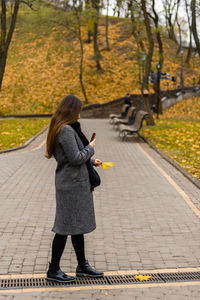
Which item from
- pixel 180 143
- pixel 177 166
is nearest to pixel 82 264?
pixel 177 166

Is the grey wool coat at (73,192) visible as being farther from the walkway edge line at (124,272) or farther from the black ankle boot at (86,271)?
the walkway edge line at (124,272)

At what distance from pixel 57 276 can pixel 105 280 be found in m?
0.50

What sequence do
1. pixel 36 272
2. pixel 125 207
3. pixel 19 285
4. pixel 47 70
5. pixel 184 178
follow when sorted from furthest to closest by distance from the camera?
pixel 47 70 < pixel 184 178 < pixel 125 207 < pixel 36 272 < pixel 19 285

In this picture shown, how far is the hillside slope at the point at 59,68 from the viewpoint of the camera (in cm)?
4184

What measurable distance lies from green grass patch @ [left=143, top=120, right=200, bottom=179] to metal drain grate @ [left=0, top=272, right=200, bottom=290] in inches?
216

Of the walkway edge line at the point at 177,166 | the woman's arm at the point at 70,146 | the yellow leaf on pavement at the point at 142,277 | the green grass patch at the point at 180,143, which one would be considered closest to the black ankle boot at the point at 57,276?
the yellow leaf on pavement at the point at 142,277

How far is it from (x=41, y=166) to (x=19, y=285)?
6.91m

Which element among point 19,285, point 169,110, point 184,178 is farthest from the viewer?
point 169,110

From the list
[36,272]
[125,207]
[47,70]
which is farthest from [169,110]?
A: [36,272]

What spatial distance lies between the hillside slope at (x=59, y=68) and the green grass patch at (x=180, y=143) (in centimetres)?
1851

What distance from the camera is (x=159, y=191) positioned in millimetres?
8430

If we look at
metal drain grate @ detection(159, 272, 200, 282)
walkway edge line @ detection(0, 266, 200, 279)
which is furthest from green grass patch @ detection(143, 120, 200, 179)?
metal drain grate @ detection(159, 272, 200, 282)

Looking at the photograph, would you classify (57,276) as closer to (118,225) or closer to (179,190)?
(118,225)

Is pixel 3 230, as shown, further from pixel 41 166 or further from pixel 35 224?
pixel 41 166
